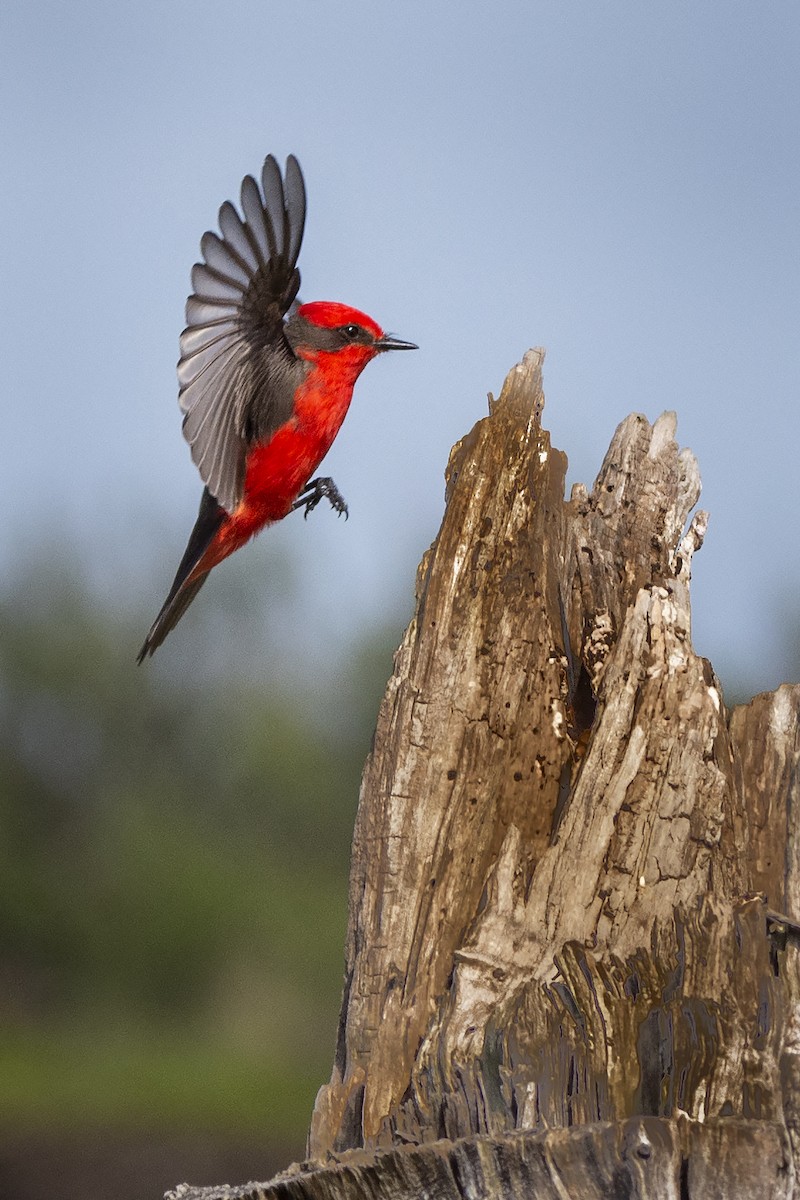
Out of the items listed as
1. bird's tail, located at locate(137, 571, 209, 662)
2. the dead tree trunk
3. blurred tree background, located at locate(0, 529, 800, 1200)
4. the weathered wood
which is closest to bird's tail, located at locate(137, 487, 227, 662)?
bird's tail, located at locate(137, 571, 209, 662)

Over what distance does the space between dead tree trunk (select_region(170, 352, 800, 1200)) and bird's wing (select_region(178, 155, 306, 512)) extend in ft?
5.06

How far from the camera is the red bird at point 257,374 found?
596cm

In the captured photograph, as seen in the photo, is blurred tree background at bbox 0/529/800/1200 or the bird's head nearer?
the bird's head

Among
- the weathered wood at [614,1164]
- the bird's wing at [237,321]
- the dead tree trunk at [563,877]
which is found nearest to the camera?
the weathered wood at [614,1164]

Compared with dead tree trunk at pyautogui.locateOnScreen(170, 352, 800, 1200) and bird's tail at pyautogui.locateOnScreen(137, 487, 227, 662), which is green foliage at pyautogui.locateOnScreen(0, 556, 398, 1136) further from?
dead tree trunk at pyautogui.locateOnScreen(170, 352, 800, 1200)

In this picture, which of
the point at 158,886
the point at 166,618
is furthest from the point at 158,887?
the point at 166,618

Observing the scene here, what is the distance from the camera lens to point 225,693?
2052 centimetres

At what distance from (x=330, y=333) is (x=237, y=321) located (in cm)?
56

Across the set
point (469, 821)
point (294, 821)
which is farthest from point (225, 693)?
point (469, 821)

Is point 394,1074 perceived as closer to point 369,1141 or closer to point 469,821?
point 369,1141

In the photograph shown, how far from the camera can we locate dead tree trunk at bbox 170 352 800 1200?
3.83 meters

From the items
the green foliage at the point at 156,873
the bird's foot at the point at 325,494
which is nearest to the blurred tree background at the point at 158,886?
the green foliage at the point at 156,873

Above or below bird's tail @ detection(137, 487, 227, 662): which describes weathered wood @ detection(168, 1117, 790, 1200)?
below

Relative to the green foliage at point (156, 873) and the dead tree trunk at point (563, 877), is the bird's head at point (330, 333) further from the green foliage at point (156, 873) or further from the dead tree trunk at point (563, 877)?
the green foliage at point (156, 873)
